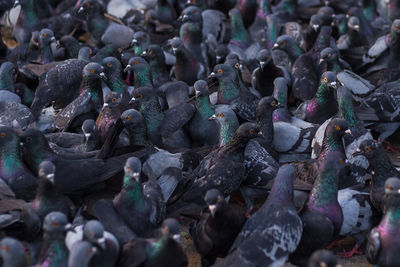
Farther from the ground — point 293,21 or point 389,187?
point 389,187

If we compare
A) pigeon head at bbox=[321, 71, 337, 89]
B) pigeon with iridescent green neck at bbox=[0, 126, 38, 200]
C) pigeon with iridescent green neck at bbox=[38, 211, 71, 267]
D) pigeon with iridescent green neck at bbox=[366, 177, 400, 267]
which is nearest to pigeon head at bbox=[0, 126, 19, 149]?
pigeon with iridescent green neck at bbox=[0, 126, 38, 200]

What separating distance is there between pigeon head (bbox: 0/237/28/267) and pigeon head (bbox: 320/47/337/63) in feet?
17.3

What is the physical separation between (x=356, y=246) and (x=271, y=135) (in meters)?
1.84

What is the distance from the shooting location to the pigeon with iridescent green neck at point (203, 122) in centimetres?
802

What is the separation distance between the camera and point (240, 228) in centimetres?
585

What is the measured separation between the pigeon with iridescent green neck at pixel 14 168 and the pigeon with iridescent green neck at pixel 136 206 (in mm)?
960

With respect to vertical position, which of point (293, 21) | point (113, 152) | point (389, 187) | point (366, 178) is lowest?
point (293, 21)

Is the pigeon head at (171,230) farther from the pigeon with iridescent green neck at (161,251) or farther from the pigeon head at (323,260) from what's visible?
the pigeon head at (323,260)

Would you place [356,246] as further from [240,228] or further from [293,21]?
[293,21]

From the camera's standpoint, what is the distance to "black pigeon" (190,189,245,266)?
571 cm

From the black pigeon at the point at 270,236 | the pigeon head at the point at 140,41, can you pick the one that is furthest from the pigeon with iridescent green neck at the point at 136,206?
the pigeon head at the point at 140,41

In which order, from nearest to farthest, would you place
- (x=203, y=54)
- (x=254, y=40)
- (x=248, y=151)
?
(x=248, y=151)
(x=203, y=54)
(x=254, y=40)

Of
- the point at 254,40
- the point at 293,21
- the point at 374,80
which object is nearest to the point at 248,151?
the point at 374,80

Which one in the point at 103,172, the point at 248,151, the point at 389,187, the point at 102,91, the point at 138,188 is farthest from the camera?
the point at 102,91
